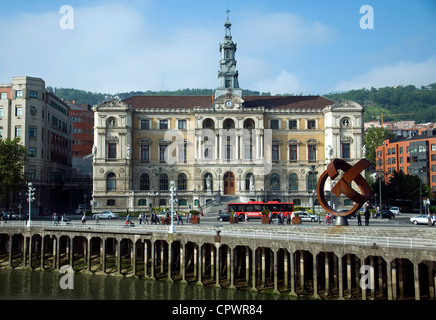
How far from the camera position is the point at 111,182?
91688 millimetres

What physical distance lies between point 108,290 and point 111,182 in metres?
51.5

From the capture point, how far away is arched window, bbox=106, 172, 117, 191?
91.4 m

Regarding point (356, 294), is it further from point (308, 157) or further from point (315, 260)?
point (308, 157)

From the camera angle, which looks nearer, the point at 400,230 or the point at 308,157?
the point at 400,230

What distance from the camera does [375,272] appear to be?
120 ft

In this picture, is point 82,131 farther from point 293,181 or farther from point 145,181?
point 293,181

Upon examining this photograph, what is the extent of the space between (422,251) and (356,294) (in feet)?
20.9

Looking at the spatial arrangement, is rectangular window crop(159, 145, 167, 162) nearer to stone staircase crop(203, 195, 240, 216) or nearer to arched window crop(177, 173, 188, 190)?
arched window crop(177, 173, 188, 190)

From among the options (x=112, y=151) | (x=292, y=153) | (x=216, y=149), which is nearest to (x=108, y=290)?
(x=112, y=151)

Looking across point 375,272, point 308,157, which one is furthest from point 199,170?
point 375,272

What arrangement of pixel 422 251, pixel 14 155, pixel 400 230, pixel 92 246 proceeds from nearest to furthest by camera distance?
pixel 422 251, pixel 400 230, pixel 92 246, pixel 14 155

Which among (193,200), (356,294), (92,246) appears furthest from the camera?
(193,200)

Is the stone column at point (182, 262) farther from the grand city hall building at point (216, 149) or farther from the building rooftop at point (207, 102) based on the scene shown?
the building rooftop at point (207, 102)

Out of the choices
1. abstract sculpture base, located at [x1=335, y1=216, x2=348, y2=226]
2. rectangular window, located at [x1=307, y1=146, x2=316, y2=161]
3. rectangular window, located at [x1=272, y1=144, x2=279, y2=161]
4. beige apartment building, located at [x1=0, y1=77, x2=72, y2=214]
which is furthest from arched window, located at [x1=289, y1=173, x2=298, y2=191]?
abstract sculpture base, located at [x1=335, y1=216, x2=348, y2=226]
